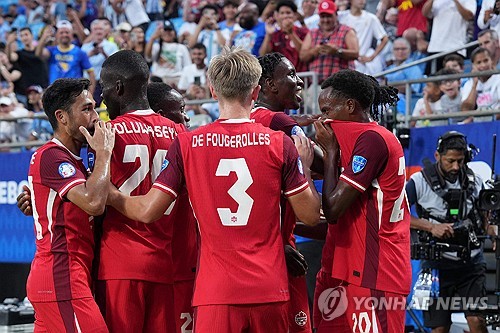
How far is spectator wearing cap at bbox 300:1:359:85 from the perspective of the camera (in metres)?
11.6

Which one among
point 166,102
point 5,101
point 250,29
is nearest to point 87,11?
point 5,101

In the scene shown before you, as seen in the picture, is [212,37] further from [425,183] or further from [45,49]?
[425,183]

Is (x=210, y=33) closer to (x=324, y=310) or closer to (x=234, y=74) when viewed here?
(x=324, y=310)

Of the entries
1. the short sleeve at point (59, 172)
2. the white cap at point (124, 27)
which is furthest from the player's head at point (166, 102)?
the white cap at point (124, 27)

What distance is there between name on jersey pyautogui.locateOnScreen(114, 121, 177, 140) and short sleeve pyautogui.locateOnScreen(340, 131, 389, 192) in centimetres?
109

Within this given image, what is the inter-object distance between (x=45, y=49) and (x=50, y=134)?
2614mm

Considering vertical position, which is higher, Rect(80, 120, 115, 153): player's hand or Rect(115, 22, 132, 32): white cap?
Rect(115, 22, 132, 32): white cap

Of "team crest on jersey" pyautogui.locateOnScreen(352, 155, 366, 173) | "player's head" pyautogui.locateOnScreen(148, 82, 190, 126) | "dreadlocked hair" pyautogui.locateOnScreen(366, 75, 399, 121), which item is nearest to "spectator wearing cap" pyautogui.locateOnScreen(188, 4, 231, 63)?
"player's head" pyautogui.locateOnScreen(148, 82, 190, 126)

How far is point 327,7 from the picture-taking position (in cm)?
1179

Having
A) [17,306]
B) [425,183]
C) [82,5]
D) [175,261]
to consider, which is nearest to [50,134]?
[82,5]

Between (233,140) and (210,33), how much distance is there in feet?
32.6

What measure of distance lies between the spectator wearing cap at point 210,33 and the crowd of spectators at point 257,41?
0.02m

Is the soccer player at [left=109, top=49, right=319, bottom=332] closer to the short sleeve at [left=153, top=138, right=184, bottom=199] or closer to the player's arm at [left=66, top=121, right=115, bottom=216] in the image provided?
the short sleeve at [left=153, top=138, right=184, bottom=199]

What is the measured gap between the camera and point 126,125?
541cm
